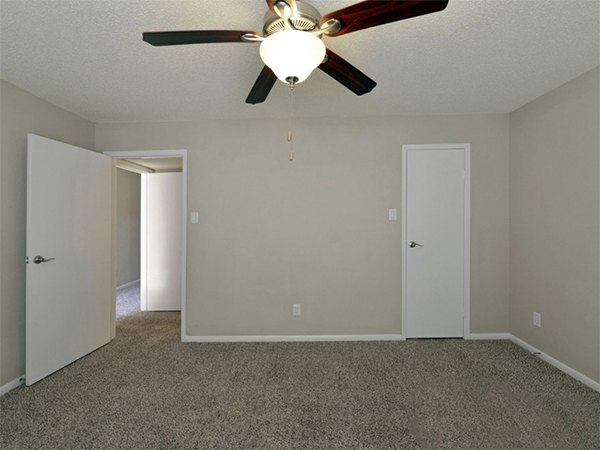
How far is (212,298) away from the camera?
329 centimetres

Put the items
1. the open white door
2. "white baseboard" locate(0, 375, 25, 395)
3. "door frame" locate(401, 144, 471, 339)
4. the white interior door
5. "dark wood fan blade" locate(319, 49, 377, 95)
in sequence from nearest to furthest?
"dark wood fan blade" locate(319, 49, 377, 95) < "white baseboard" locate(0, 375, 25, 395) < the open white door < "door frame" locate(401, 144, 471, 339) < the white interior door

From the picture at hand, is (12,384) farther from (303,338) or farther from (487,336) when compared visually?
(487,336)

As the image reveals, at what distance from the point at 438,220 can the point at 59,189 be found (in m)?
3.53

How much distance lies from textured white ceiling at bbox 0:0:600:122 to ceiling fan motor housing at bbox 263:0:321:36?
8.2 inches

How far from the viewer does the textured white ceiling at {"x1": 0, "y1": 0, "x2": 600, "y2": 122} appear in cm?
161

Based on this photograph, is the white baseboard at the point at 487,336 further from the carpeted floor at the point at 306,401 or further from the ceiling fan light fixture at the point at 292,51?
the ceiling fan light fixture at the point at 292,51

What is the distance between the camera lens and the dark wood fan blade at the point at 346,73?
1598 mm

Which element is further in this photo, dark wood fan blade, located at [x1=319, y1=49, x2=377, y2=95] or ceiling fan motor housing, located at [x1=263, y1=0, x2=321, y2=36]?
dark wood fan blade, located at [x1=319, y1=49, x2=377, y2=95]

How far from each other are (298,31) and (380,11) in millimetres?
336

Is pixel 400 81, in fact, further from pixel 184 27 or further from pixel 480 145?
pixel 184 27

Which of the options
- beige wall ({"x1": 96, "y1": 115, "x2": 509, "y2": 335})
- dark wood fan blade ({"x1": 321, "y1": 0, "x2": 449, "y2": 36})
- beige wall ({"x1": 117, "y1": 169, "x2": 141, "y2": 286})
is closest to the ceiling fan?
dark wood fan blade ({"x1": 321, "y1": 0, "x2": 449, "y2": 36})

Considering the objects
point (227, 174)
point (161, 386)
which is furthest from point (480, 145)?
point (161, 386)

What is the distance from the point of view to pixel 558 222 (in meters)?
2.57

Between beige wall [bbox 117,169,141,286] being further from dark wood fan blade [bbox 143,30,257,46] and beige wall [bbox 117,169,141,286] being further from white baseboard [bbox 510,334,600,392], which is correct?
white baseboard [bbox 510,334,600,392]
